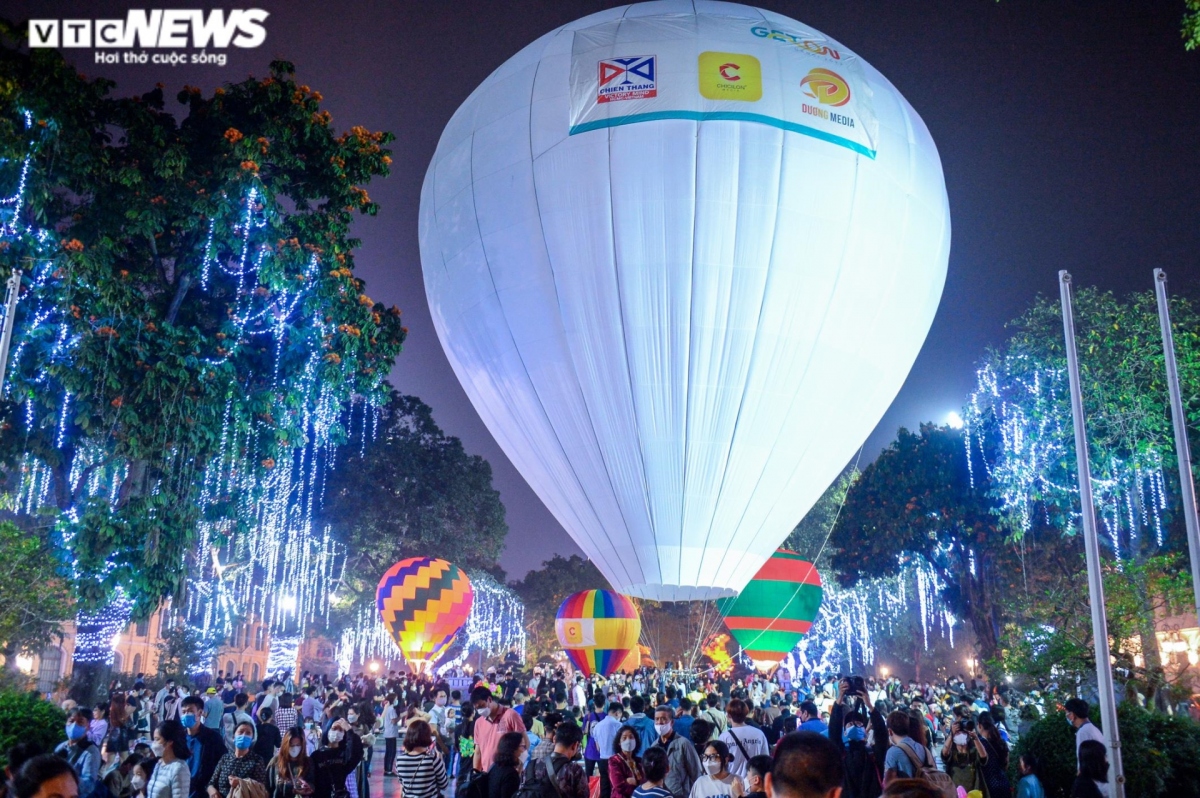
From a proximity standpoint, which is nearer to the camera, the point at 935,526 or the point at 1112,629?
the point at 1112,629

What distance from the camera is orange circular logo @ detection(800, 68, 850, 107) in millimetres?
20359

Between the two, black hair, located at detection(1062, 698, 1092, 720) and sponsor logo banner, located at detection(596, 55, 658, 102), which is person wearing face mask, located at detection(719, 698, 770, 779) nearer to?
black hair, located at detection(1062, 698, 1092, 720)

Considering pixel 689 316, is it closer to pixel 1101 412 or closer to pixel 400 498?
pixel 1101 412

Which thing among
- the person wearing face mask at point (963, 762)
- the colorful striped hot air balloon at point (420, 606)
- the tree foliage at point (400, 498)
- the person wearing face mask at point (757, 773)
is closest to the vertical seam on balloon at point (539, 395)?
the person wearing face mask at point (963, 762)

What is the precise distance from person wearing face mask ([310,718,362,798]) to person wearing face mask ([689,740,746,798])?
3773 mm

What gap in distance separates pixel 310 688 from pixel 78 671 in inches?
200

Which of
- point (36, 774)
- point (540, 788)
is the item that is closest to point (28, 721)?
point (540, 788)

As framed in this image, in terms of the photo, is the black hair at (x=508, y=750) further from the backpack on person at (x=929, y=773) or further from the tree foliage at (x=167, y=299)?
the tree foliage at (x=167, y=299)

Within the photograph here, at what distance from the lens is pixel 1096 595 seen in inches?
417

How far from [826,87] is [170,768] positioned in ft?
60.1

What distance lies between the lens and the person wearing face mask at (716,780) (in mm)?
6707

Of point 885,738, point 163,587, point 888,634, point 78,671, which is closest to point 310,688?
point 163,587

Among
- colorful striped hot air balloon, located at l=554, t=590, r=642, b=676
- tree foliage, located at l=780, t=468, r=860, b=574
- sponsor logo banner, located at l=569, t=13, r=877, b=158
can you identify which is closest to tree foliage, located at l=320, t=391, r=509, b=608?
colorful striped hot air balloon, located at l=554, t=590, r=642, b=676

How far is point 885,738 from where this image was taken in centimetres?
1031
